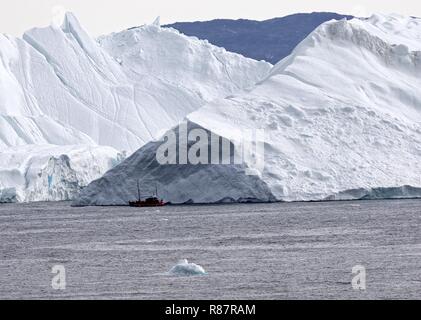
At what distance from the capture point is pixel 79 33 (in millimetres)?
141375

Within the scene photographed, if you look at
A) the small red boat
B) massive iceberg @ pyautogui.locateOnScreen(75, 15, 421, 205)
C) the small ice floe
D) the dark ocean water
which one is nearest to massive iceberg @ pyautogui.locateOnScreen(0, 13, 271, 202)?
massive iceberg @ pyautogui.locateOnScreen(75, 15, 421, 205)

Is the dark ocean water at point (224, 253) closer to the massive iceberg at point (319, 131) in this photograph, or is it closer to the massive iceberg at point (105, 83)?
the massive iceberg at point (319, 131)

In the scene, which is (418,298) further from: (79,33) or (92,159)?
(79,33)

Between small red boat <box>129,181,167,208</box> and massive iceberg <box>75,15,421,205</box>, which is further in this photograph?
small red boat <box>129,181,167,208</box>

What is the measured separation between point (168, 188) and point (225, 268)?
40.6m

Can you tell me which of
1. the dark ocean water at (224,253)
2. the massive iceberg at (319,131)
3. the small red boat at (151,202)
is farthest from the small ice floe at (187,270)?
the small red boat at (151,202)

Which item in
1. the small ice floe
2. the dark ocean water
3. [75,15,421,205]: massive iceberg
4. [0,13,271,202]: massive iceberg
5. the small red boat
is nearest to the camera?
the dark ocean water

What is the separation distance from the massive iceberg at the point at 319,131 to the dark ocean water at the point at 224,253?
123 inches

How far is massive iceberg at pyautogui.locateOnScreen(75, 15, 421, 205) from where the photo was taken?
72.0 metres

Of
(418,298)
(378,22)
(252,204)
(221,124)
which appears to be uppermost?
(378,22)

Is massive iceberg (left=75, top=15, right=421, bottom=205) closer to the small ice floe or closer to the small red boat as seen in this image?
the small red boat

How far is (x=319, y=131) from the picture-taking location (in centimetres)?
7694

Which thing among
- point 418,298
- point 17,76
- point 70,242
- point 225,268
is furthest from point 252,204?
point 17,76

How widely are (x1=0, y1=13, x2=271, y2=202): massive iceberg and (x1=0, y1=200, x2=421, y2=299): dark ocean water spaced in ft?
146
